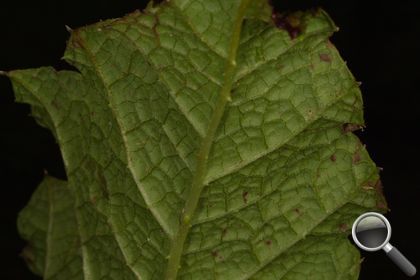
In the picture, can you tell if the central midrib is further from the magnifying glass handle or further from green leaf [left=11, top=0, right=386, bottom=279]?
the magnifying glass handle

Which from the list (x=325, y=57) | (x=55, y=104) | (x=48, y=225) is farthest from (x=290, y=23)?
(x=48, y=225)

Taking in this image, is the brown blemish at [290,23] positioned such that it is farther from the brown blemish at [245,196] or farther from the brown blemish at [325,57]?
the brown blemish at [245,196]

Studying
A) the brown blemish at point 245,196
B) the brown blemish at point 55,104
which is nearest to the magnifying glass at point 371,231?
the brown blemish at point 245,196

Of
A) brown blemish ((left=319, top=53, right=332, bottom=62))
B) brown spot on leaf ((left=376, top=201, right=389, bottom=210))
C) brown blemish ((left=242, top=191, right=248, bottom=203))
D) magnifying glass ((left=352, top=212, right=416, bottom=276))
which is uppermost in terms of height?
brown blemish ((left=319, top=53, right=332, bottom=62))

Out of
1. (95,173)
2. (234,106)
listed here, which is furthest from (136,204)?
(234,106)

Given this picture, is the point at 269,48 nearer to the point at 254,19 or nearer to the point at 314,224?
the point at 254,19

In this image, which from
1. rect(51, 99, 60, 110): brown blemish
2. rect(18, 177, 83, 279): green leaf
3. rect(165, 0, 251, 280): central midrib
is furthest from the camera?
rect(18, 177, 83, 279): green leaf

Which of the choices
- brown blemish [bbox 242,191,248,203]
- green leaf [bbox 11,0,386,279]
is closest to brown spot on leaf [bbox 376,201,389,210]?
green leaf [bbox 11,0,386,279]

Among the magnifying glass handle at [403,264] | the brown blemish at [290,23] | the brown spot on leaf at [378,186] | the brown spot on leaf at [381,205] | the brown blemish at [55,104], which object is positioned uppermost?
the brown blemish at [55,104]
